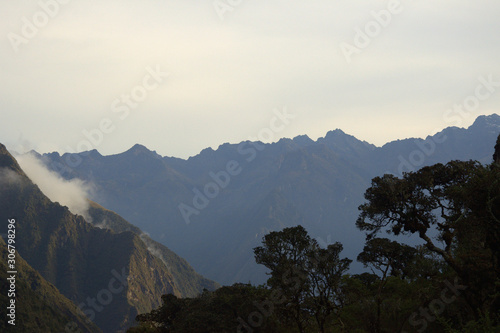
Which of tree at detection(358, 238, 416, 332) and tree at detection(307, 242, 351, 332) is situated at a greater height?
tree at detection(358, 238, 416, 332)

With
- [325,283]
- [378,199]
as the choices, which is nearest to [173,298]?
[325,283]

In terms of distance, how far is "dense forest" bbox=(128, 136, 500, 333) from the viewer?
32.0 meters

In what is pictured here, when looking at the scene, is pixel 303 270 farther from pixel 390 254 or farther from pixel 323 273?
pixel 390 254

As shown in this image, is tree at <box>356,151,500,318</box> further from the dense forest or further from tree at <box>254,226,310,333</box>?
tree at <box>254,226,310,333</box>

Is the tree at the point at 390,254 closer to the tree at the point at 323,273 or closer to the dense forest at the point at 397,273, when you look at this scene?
the dense forest at the point at 397,273

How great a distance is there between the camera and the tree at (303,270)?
168ft

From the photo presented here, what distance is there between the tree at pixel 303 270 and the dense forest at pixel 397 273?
12 cm

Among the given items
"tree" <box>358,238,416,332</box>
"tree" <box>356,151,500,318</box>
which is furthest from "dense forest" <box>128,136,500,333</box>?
"tree" <box>358,238,416,332</box>

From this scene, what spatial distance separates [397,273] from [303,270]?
28376 mm

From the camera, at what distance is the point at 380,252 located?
63875mm

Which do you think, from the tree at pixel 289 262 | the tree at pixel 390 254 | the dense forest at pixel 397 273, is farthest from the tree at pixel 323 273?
the tree at pixel 390 254

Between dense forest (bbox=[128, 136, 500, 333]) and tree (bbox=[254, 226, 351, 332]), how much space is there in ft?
0.38

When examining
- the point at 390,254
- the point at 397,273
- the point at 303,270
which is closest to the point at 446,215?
the point at 303,270

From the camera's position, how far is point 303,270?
5159 centimetres
